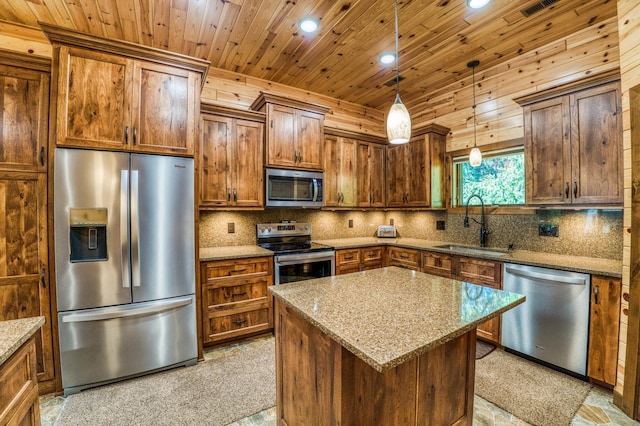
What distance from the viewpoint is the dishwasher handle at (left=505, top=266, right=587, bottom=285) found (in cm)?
232

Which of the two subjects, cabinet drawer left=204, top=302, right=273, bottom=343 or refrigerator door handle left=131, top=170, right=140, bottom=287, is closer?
refrigerator door handle left=131, top=170, right=140, bottom=287

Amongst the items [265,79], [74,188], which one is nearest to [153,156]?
[74,188]

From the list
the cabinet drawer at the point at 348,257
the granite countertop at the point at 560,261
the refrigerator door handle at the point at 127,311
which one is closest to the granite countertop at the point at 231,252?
the refrigerator door handle at the point at 127,311

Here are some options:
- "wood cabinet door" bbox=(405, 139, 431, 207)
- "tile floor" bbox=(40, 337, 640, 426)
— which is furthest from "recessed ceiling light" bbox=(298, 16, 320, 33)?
"tile floor" bbox=(40, 337, 640, 426)

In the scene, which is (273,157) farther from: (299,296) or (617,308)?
(617,308)

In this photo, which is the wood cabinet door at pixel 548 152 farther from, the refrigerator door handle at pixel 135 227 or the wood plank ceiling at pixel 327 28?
the refrigerator door handle at pixel 135 227

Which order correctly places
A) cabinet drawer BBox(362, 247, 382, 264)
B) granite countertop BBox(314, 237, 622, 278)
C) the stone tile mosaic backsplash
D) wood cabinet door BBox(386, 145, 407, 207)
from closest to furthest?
granite countertop BBox(314, 237, 622, 278)
the stone tile mosaic backsplash
cabinet drawer BBox(362, 247, 382, 264)
wood cabinet door BBox(386, 145, 407, 207)

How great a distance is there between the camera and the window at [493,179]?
3355mm

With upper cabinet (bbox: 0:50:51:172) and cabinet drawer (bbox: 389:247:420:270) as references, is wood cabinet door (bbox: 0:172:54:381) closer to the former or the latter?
upper cabinet (bbox: 0:50:51:172)

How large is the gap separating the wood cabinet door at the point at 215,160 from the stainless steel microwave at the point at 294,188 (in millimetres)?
467

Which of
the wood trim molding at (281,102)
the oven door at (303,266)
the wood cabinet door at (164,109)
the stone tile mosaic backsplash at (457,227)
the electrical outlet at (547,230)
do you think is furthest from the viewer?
the wood trim molding at (281,102)

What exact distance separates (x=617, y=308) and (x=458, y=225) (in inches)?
71.8

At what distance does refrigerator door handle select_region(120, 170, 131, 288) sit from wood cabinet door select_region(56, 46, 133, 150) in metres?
0.26

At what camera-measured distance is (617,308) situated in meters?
2.15
